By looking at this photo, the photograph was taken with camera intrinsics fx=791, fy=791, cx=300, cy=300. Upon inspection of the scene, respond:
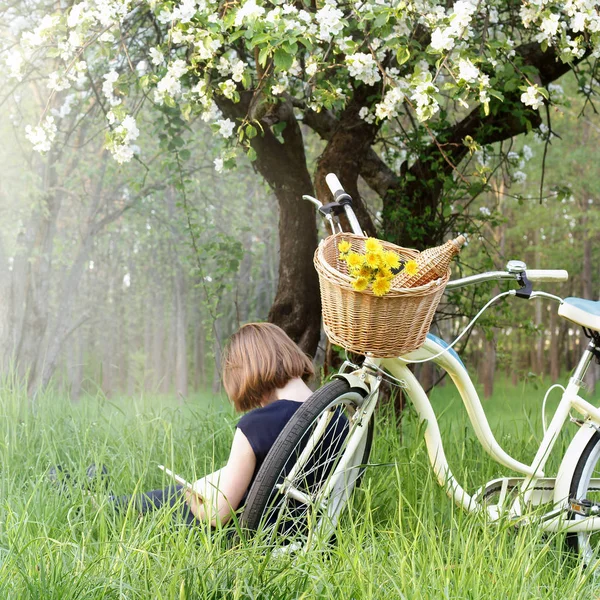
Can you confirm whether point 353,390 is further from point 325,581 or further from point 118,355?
point 118,355

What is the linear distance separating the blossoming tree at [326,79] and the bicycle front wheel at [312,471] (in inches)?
46.1

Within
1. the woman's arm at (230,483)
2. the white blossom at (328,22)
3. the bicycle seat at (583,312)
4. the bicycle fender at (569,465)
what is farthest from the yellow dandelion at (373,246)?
the bicycle fender at (569,465)

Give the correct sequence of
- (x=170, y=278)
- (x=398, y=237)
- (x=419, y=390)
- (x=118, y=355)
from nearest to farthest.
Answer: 1. (x=419, y=390)
2. (x=398, y=237)
3. (x=170, y=278)
4. (x=118, y=355)

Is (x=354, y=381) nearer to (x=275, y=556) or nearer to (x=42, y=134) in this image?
(x=275, y=556)

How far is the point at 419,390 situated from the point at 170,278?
10454mm

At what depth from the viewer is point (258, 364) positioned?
2.67 m

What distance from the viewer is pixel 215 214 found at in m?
11.2

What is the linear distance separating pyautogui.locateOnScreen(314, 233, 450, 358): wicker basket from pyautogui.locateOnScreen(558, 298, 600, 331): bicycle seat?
709 millimetres

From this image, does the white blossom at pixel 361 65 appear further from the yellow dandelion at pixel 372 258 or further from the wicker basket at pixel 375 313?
the yellow dandelion at pixel 372 258

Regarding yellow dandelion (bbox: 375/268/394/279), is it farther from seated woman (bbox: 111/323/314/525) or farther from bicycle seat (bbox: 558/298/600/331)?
bicycle seat (bbox: 558/298/600/331)

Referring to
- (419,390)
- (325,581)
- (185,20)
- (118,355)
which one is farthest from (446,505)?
(118,355)

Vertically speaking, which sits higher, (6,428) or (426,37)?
(426,37)

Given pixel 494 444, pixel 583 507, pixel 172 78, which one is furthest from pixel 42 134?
pixel 583 507

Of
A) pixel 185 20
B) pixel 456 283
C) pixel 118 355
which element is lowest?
pixel 118 355
